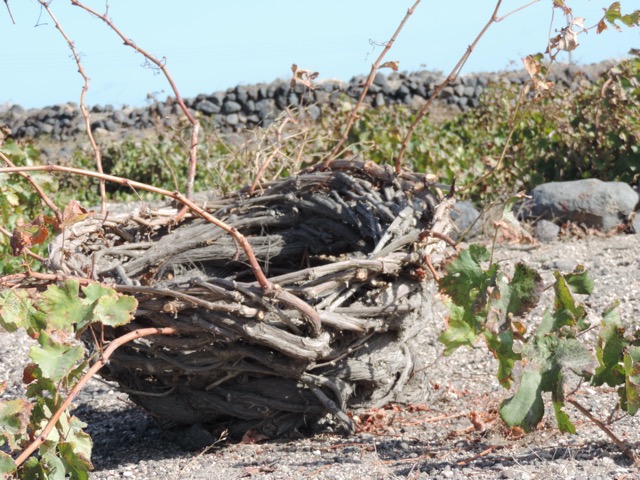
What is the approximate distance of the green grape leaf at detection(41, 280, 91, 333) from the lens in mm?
2051

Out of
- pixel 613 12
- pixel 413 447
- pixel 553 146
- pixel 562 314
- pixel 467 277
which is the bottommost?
pixel 413 447

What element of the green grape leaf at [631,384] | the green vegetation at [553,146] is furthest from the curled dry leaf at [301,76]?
the green vegetation at [553,146]

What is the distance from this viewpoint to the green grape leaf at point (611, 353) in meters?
2.32

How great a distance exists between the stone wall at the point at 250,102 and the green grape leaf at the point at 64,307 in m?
11.9

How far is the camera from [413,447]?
2.62 m

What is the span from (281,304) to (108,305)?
1.77ft

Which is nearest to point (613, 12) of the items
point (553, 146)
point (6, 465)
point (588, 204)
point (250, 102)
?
point (6, 465)

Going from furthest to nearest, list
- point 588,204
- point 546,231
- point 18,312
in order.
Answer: point 588,204
point 546,231
point 18,312

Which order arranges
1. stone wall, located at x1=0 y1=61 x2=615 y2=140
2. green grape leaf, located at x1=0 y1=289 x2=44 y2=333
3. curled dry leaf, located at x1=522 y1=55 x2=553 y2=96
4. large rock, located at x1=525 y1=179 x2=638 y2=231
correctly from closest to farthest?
green grape leaf, located at x1=0 y1=289 x2=44 y2=333
curled dry leaf, located at x1=522 y1=55 x2=553 y2=96
large rock, located at x1=525 y1=179 x2=638 y2=231
stone wall, located at x1=0 y1=61 x2=615 y2=140

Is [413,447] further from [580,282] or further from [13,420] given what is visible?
[13,420]

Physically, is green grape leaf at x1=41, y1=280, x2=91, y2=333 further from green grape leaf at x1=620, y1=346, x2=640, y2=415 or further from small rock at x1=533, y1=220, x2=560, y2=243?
small rock at x1=533, y1=220, x2=560, y2=243

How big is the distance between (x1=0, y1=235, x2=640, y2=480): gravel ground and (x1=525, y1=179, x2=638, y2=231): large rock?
3099 millimetres

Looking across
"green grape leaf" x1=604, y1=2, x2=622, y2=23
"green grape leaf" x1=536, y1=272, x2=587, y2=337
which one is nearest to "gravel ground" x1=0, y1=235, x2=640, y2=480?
"green grape leaf" x1=536, y1=272, x2=587, y2=337

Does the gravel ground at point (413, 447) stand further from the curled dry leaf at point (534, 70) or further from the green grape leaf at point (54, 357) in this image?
the curled dry leaf at point (534, 70)
